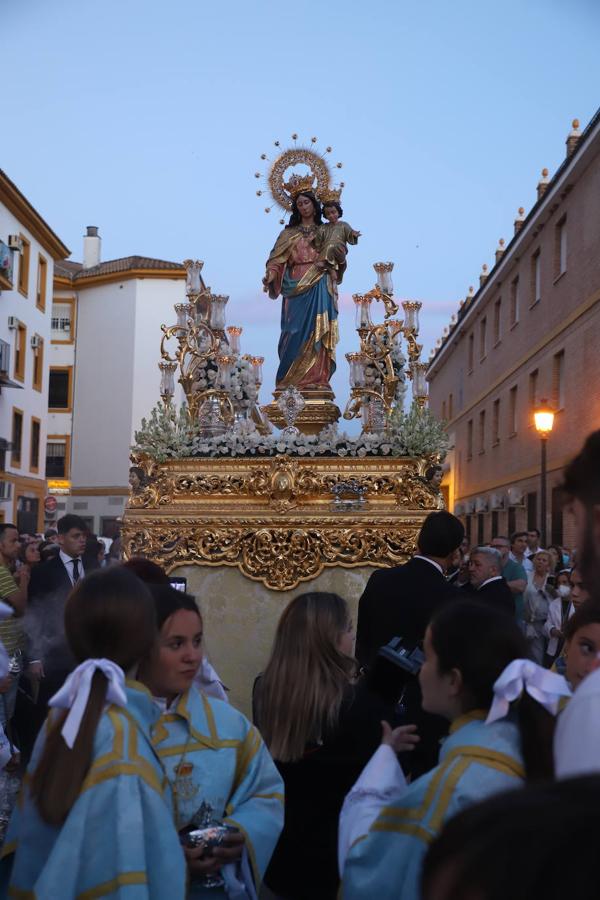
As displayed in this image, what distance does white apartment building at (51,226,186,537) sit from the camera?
38969mm

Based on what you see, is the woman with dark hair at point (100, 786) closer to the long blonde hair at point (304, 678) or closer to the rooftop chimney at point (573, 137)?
the long blonde hair at point (304, 678)


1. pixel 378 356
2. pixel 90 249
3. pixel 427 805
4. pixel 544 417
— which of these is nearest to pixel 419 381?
pixel 378 356

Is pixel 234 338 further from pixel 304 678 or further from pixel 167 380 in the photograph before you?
pixel 304 678

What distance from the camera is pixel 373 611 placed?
468 cm

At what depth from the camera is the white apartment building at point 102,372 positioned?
128 feet

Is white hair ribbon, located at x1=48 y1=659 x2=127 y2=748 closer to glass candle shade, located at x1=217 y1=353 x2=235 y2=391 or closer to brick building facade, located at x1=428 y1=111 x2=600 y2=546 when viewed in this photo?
glass candle shade, located at x1=217 y1=353 x2=235 y2=391

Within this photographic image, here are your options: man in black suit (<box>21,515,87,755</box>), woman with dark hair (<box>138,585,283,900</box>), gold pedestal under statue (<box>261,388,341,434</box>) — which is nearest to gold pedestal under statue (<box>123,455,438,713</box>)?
→ man in black suit (<box>21,515,87,755</box>)

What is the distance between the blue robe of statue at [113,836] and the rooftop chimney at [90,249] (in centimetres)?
4245

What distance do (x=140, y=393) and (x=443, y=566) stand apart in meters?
34.8

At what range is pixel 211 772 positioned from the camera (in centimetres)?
285

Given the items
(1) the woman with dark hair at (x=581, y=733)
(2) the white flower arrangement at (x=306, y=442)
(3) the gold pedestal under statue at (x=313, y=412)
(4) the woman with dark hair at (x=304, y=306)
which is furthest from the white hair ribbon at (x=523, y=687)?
(4) the woman with dark hair at (x=304, y=306)

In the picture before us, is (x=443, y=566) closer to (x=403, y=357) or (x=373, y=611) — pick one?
(x=373, y=611)

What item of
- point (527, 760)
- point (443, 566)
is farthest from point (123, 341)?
point (527, 760)

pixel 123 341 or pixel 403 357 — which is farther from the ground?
pixel 123 341
